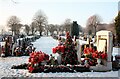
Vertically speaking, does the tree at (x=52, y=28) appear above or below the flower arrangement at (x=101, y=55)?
A: above

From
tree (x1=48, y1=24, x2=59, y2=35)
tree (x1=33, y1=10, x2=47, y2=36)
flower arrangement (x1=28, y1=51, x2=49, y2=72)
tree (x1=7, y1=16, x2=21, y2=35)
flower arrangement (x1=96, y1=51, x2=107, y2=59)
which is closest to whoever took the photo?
flower arrangement (x1=28, y1=51, x2=49, y2=72)

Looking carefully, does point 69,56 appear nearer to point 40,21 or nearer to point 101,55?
point 101,55

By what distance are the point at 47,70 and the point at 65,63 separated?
232 cm

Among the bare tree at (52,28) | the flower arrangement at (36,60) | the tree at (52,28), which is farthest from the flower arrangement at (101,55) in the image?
the bare tree at (52,28)

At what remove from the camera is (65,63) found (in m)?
16.1

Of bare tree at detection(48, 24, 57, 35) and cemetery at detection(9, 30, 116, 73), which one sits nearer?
cemetery at detection(9, 30, 116, 73)

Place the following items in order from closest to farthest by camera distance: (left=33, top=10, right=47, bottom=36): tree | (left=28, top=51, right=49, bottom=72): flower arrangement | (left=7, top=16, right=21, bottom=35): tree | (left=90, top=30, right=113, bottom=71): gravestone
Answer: (left=28, top=51, right=49, bottom=72): flower arrangement
(left=90, top=30, right=113, bottom=71): gravestone
(left=7, top=16, right=21, bottom=35): tree
(left=33, top=10, right=47, bottom=36): tree

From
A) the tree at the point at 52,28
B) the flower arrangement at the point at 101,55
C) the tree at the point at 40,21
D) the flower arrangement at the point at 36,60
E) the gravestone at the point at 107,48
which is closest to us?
the flower arrangement at the point at 36,60

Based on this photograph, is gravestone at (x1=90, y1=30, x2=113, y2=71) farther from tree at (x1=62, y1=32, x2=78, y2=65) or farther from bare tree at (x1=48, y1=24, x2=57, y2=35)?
bare tree at (x1=48, y1=24, x2=57, y2=35)

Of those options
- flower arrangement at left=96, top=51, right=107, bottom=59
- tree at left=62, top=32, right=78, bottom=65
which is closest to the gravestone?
flower arrangement at left=96, top=51, right=107, bottom=59

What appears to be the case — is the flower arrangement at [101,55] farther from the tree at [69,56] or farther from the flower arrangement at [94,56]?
the tree at [69,56]

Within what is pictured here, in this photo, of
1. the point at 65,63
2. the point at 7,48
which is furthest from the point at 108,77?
the point at 7,48

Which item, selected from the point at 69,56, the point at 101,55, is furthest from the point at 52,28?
the point at 101,55

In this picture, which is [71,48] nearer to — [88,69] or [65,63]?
[65,63]
